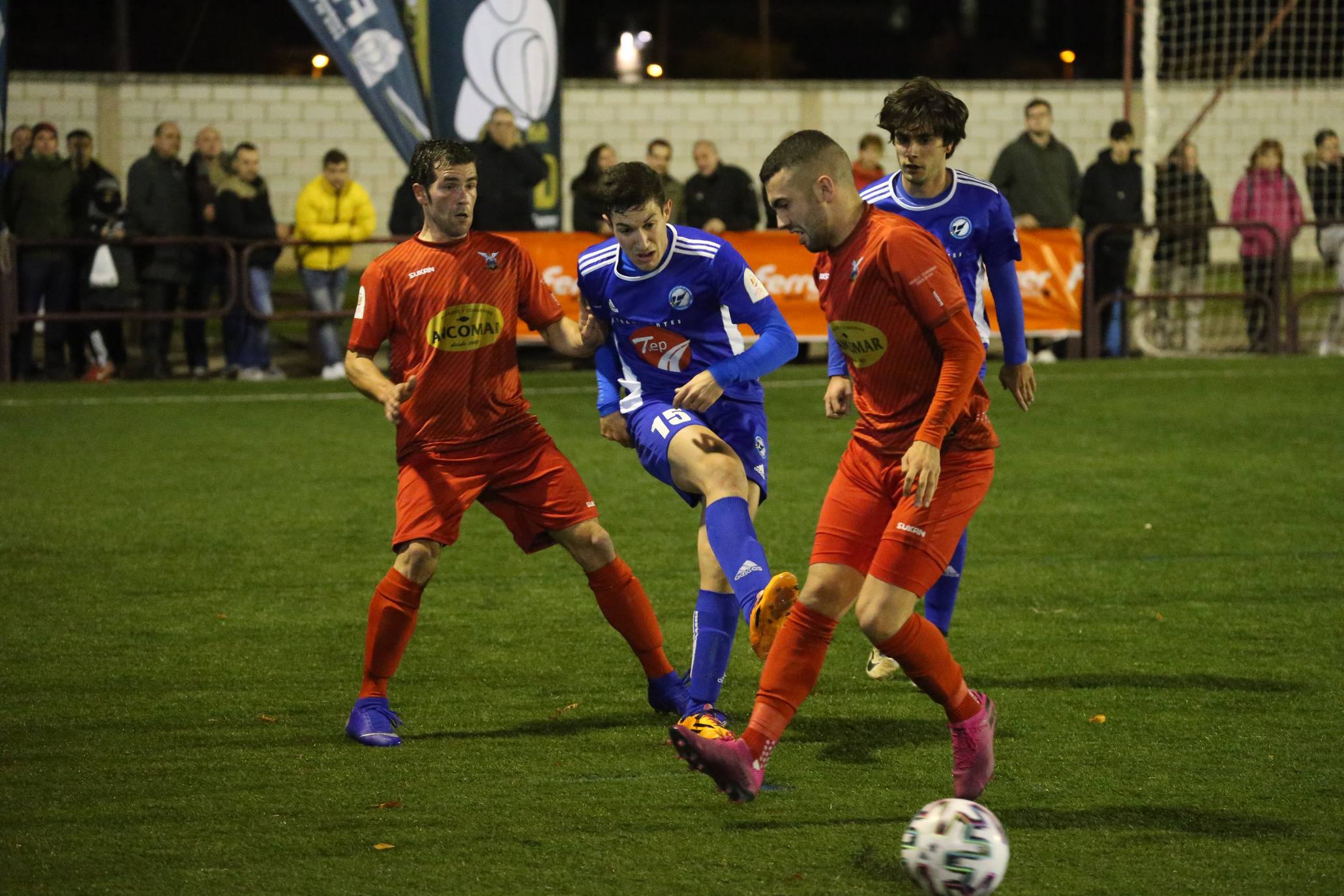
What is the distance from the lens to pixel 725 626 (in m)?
5.02

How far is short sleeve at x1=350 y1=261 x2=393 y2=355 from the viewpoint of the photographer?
502 centimetres

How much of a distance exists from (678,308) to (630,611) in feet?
3.08

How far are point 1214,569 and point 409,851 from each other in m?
4.25

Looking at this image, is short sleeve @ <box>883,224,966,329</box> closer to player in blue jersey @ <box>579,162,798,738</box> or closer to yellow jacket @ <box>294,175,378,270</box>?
player in blue jersey @ <box>579,162,798,738</box>

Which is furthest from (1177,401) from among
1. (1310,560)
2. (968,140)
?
(968,140)

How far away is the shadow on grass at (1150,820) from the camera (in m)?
4.05

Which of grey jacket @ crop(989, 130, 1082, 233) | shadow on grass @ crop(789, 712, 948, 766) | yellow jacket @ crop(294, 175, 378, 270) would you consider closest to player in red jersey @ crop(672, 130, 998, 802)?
shadow on grass @ crop(789, 712, 948, 766)

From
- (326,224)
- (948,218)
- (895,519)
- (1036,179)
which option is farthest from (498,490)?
(1036,179)

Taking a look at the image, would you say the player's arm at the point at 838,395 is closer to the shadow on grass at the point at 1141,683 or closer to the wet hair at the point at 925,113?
the wet hair at the point at 925,113

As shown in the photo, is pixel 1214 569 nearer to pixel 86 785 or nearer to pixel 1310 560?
pixel 1310 560

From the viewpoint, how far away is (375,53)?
1384cm

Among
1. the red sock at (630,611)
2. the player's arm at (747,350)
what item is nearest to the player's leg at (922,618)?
the player's arm at (747,350)

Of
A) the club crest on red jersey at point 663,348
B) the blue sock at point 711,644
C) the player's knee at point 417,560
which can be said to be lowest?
the blue sock at point 711,644

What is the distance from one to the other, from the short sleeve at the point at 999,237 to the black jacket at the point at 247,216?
9.48m
